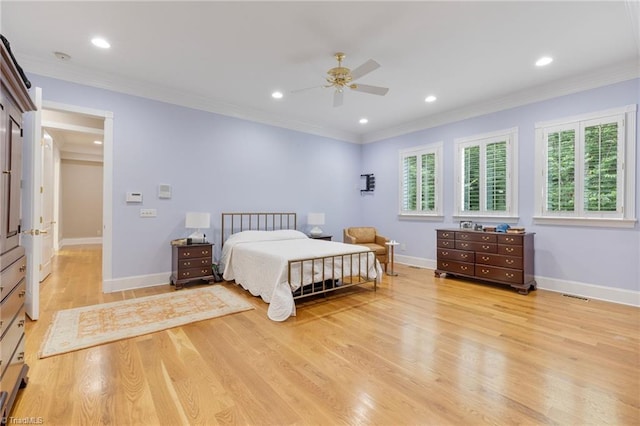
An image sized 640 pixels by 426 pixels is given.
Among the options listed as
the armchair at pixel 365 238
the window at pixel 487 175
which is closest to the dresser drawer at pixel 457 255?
the window at pixel 487 175

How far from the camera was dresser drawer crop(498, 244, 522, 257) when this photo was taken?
434cm

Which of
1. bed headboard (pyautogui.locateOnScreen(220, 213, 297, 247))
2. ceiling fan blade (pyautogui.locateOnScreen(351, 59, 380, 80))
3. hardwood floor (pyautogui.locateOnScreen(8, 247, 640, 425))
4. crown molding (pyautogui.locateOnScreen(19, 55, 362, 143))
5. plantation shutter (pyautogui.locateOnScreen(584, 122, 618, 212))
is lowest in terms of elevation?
hardwood floor (pyautogui.locateOnScreen(8, 247, 640, 425))

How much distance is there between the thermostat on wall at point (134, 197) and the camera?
14.4 ft

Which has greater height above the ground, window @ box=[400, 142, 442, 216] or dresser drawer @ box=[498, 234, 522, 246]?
window @ box=[400, 142, 442, 216]

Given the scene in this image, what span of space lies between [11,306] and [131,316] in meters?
1.65

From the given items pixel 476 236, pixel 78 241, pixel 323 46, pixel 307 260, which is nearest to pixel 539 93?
pixel 476 236

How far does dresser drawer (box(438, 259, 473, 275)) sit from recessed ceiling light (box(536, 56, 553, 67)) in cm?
299

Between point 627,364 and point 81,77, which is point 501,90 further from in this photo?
point 81,77

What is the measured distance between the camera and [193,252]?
4531mm

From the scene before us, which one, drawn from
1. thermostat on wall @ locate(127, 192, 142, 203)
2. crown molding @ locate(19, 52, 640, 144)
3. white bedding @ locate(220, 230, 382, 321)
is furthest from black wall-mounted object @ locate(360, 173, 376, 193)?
thermostat on wall @ locate(127, 192, 142, 203)

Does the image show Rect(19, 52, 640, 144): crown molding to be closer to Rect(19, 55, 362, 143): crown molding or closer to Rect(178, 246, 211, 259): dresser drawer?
Rect(19, 55, 362, 143): crown molding

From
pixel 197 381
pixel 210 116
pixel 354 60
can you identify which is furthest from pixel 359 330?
pixel 210 116

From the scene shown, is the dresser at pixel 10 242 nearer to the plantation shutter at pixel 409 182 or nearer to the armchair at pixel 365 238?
the armchair at pixel 365 238

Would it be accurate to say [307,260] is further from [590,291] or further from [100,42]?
[590,291]
